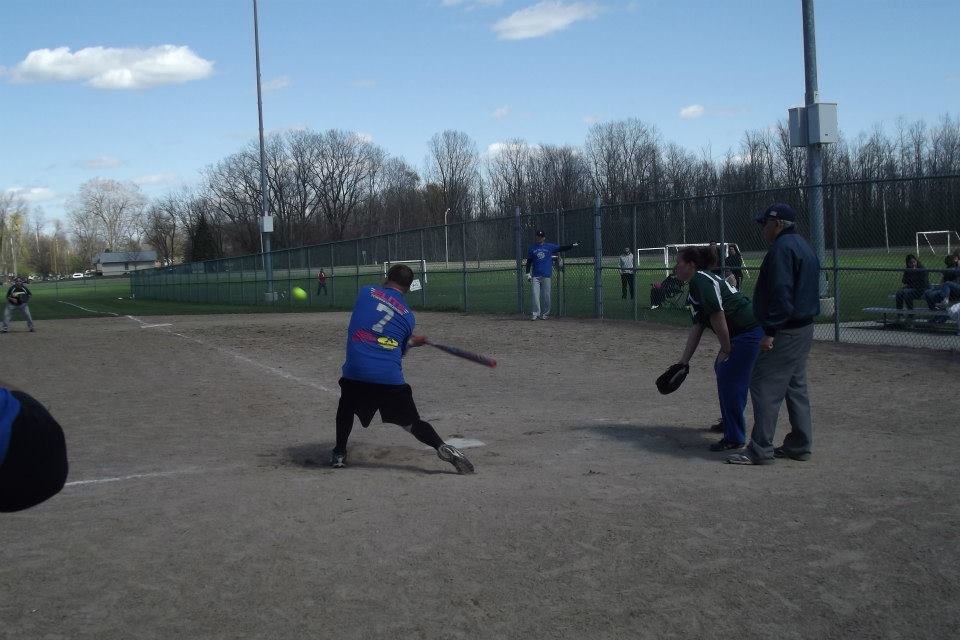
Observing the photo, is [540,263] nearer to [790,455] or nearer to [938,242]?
[938,242]

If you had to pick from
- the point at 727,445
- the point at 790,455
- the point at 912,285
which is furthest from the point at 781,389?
the point at 912,285

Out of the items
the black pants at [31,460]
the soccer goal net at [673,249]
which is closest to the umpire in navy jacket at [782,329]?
the black pants at [31,460]

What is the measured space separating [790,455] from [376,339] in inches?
132

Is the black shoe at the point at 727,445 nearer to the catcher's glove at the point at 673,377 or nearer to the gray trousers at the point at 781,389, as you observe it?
the gray trousers at the point at 781,389

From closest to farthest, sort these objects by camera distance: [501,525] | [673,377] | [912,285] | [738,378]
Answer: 1. [501,525]
2. [738,378]
3. [673,377]
4. [912,285]

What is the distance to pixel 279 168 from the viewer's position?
3782 inches

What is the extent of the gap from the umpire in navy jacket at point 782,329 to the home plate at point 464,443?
2236mm

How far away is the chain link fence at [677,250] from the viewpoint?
14.7 meters

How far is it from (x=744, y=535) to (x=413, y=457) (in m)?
3.22

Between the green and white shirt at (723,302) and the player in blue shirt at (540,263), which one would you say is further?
the player in blue shirt at (540,263)

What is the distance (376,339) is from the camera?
22.4 feet

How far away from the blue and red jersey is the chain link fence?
7137 millimetres

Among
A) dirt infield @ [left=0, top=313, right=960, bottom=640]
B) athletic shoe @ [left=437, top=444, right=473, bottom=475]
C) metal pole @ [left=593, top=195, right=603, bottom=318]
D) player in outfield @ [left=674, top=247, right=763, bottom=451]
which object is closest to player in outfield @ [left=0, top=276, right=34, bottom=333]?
dirt infield @ [left=0, top=313, right=960, bottom=640]

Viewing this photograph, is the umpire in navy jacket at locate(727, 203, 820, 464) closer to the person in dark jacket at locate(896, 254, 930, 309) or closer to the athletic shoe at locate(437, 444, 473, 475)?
the athletic shoe at locate(437, 444, 473, 475)
